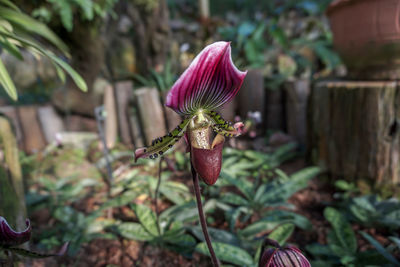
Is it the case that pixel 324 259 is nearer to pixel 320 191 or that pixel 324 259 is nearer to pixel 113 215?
pixel 320 191

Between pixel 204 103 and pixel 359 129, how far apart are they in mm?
1422

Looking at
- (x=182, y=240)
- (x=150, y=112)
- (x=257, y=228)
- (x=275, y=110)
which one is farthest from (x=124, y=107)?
(x=257, y=228)

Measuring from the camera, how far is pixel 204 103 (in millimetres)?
522

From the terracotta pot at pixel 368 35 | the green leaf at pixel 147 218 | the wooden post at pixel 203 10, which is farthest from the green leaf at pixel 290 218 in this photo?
the wooden post at pixel 203 10

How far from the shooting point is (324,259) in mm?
1068

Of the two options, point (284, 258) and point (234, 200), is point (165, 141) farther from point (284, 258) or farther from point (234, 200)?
point (234, 200)

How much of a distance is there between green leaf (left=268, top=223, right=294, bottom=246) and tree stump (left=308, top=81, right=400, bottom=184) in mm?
844

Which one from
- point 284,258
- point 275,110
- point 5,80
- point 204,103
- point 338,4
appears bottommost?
point 284,258

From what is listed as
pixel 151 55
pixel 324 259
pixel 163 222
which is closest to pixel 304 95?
pixel 324 259

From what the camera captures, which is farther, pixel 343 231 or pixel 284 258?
pixel 343 231

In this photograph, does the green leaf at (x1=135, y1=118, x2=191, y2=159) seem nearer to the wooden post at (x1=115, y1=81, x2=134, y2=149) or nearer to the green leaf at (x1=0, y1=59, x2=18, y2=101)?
the green leaf at (x1=0, y1=59, x2=18, y2=101)

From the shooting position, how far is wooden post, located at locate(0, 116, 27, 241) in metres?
0.89

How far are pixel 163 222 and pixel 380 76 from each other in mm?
1582

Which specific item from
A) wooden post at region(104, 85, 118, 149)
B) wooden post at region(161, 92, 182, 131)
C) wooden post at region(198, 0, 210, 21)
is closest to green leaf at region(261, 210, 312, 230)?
wooden post at region(161, 92, 182, 131)
